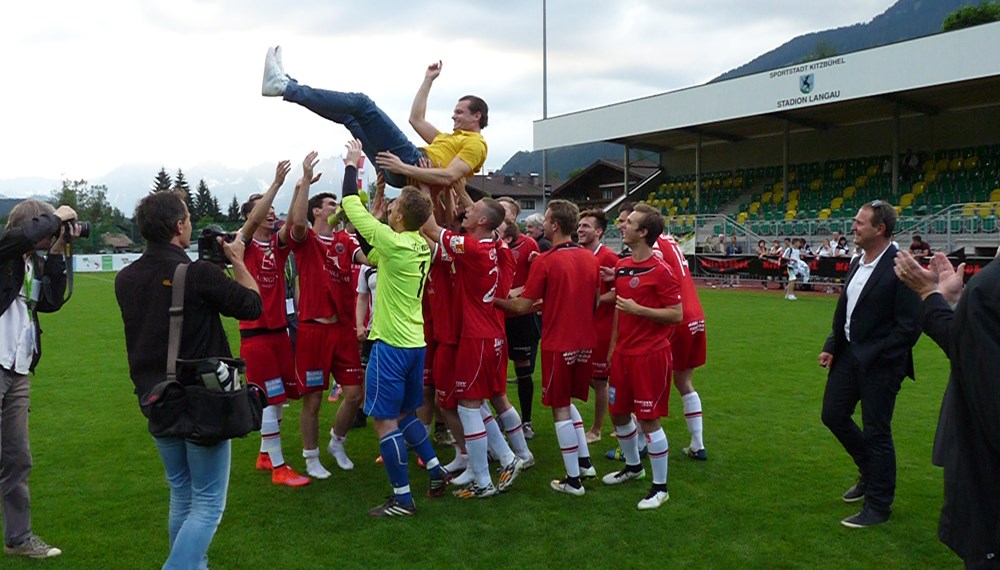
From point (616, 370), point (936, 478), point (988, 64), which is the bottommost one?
point (936, 478)

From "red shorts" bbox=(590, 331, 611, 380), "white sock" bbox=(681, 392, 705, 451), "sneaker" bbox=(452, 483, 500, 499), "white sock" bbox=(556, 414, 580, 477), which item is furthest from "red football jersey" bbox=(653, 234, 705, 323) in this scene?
"sneaker" bbox=(452, 483, 500, 499)

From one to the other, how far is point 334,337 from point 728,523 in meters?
3.28

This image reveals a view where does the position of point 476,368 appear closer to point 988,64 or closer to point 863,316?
point 863,316

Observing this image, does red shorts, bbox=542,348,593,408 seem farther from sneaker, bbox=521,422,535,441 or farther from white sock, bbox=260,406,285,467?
white sock, bbox=260,406,285,467

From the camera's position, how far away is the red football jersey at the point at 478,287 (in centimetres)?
557

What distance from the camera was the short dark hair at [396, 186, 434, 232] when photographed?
5094mm

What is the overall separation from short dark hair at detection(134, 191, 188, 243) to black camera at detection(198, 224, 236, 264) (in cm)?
16

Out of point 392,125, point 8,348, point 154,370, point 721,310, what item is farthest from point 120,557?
point 721,310

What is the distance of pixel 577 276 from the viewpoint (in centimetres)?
580

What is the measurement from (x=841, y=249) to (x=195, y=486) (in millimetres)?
22778

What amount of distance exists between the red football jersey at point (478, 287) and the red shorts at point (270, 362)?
1.53 meters

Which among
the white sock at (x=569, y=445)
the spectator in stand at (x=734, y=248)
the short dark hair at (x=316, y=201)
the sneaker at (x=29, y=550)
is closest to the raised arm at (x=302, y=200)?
the short dark hair at (x=316, y=201)

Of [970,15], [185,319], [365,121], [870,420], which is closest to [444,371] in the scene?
[365,121]

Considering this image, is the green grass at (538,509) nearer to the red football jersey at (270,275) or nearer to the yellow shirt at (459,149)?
the red football jersey at (270,275)
